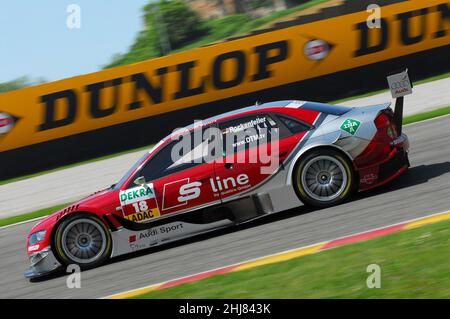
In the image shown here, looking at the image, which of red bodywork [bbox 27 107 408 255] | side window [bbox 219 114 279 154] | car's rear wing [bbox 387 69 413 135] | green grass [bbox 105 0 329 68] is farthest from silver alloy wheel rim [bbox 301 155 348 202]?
green grass [bbox 105 0 329 68]

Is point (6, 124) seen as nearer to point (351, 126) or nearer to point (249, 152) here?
point (249, 152)

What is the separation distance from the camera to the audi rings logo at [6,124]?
59.8ft

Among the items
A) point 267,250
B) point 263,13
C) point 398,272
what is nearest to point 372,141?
point 267,250

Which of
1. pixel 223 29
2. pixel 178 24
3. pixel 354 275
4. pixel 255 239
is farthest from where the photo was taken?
pixel 178 24

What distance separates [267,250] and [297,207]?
1711 mm

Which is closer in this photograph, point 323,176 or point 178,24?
point 323,176

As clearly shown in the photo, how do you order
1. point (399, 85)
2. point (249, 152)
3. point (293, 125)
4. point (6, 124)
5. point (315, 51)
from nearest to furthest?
1. point (249, 152)
2. point (293, 125)
3. point (399, 85)
4. point (6, 124)
5. point (315, 51)

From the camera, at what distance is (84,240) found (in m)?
8.53

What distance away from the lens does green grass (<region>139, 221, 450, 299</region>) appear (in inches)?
216

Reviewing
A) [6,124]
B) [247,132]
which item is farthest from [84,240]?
[6,124]

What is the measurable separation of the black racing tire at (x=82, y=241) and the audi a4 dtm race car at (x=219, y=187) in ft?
0.04

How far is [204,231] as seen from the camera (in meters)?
8.61

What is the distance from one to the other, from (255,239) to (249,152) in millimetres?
1077

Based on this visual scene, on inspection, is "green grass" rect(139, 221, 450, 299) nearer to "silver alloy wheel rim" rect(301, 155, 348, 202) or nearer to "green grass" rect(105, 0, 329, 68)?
"silver alloy wheel rim" rect(301, 155, 348, 202)
